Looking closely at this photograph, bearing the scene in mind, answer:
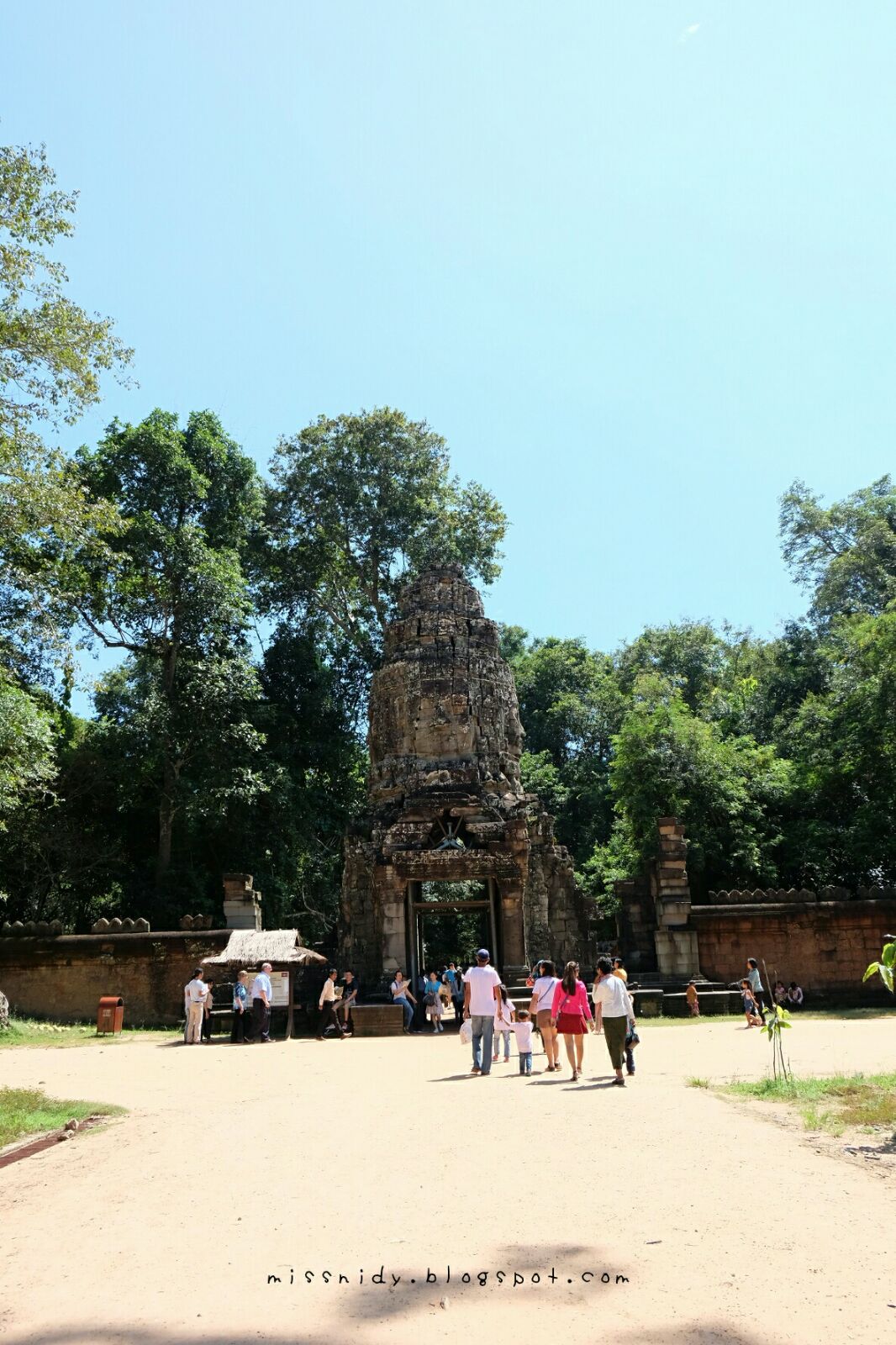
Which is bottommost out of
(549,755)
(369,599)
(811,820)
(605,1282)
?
(605,1282)

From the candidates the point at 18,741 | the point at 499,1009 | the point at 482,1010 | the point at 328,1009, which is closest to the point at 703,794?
the point at 328,1009

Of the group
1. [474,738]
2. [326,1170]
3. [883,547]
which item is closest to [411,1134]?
[326,1170]

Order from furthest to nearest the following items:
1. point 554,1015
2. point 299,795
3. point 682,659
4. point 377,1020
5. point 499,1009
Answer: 1. point 682,659
2. point 299,795
3. point 377,1020
4. point 499,1009
5. point 554,1015

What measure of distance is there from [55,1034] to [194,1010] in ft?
10.3

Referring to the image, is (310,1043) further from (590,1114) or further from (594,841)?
(594,841)

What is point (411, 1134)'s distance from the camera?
7395 mm

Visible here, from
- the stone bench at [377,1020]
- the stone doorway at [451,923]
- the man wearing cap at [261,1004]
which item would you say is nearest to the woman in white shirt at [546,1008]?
the stone bench at [377,1020]

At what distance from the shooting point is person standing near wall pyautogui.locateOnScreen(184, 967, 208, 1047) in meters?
16.0

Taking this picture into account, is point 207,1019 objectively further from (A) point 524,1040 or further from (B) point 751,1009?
(B) point 751,1009

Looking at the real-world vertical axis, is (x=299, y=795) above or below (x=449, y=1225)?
above

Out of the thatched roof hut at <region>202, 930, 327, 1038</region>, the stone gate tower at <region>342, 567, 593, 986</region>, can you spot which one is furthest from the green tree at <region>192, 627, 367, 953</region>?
the thatched roof hut at <region>202, 930, 327, 1038</region>

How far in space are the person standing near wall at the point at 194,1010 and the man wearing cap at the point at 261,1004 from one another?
2.77ft

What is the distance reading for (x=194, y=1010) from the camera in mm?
16016

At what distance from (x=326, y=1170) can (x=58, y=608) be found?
21376 millimetres
